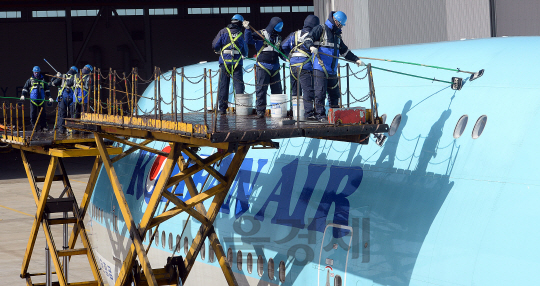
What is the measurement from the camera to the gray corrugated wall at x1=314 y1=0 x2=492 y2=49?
2414 cm

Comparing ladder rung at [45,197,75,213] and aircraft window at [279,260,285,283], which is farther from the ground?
ladder rung at [45,197,75,213]

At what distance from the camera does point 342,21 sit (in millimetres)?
11648

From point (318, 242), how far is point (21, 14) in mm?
59467

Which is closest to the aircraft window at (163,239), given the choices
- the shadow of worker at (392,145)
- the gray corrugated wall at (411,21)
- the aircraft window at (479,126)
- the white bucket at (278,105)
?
the white bucket at (278,105)

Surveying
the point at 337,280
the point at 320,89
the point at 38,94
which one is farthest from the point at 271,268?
the point at 38,94

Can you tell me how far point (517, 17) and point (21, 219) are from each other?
1230 inches

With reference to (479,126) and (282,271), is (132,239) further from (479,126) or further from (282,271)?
(479,126)

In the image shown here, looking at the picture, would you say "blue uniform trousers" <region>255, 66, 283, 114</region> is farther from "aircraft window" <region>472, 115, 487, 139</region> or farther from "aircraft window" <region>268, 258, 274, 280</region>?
"aircraft window" <region>472, 115, 487, 139</region>

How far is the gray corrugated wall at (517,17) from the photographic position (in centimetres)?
2380

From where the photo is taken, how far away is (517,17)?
24000 mm

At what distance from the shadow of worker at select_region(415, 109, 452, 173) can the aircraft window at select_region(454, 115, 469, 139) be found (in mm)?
292

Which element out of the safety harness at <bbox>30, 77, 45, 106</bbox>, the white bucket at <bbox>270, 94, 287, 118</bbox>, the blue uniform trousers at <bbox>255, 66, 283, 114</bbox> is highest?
the safety harness at <bbox>30, 77, 45, 106</bbox>

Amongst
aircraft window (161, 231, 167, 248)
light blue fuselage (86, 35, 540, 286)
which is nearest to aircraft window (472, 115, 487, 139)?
light blue fuselage (86, 35, 540, 286)

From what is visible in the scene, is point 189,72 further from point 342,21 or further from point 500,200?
point 500,200
